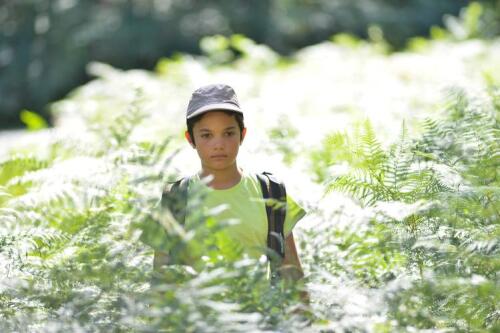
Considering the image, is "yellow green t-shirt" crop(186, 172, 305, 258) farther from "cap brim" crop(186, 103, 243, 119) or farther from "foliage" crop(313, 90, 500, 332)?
"foliage" crop(313, 90, 500, 332)

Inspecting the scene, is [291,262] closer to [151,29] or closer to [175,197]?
[175,197]

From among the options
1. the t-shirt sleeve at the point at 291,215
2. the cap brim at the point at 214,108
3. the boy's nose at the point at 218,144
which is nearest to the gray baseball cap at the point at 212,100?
the cap brim at the point at 214,108

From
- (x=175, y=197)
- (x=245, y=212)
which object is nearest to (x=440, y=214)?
(x=245, y=212)

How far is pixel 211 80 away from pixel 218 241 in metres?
6.80

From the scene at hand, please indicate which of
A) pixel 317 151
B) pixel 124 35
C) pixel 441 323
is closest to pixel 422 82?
pixel 317 151

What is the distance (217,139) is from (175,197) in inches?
13.9

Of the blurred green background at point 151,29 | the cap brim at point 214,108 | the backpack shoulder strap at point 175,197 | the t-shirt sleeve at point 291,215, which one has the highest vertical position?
the blurred green background at point 151,29

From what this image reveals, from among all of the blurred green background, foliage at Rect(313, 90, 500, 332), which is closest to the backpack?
foliage at Rect(313, 90, 500, 332)

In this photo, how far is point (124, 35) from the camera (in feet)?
60.3

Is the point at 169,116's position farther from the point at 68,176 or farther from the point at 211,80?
the point at 68,176

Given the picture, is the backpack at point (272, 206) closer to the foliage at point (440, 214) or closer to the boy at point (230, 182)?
the boy at point (230, 182)

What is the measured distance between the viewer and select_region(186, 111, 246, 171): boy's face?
11.3 feet

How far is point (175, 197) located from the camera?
127 inches

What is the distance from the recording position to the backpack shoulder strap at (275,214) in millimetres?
3404
